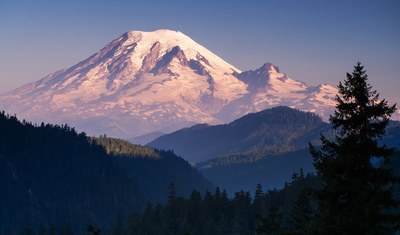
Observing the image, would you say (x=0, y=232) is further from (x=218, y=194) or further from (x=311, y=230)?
(x=311, y=230)

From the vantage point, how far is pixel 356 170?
3112 cm

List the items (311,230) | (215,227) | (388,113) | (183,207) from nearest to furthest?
1. (311,230)
2. (388,113)
3. (215,227)
4. (183,207)

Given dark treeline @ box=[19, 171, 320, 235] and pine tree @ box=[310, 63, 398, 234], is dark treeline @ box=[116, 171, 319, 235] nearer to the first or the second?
dark treeline @ box=[19, 171, 320, 235]

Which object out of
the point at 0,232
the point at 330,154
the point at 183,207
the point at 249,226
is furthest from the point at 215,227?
the point at 330,154

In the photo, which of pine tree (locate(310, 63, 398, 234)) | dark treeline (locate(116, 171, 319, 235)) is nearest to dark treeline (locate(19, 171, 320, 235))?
dark treeline (locate(116, 171, 319, 235))

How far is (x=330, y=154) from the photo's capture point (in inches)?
1255

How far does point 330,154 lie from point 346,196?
1.84 m

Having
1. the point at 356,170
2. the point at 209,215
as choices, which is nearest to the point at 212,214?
the point at 209,215

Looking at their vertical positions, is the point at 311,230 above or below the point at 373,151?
below

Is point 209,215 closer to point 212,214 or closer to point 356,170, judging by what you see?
point 212,214

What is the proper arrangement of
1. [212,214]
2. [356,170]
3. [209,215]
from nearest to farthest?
[356,170] → [209,215] → [212,214]

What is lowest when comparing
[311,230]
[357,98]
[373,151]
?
[311,230]

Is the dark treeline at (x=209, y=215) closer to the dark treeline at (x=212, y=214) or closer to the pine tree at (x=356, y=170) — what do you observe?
the dark treeline at (x=212, y=214)

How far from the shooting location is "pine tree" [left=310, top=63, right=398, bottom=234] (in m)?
29.7
